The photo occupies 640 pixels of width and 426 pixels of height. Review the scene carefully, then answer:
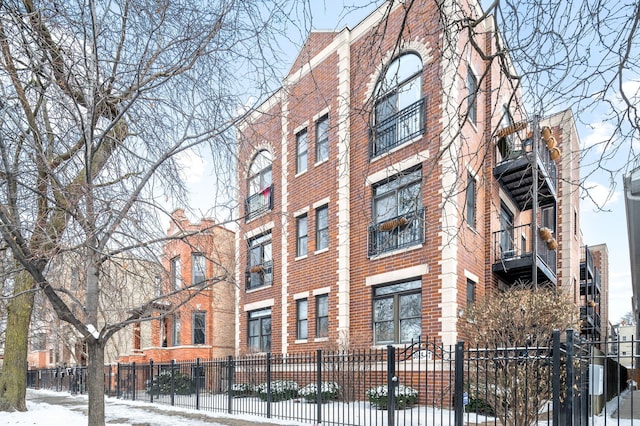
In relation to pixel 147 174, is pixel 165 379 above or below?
below

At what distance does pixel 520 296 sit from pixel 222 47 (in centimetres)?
757

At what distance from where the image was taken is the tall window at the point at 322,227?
16.7m

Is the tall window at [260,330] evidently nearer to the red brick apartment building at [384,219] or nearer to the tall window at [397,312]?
the red brick apartment building at [384,219]

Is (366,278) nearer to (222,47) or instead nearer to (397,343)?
(397,343)

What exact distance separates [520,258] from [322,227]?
630 cm

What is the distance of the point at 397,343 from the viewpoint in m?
13.6

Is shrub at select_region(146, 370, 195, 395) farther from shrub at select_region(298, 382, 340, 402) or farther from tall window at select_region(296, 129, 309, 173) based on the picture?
tall window at select_region(296, 129, 309, 173)

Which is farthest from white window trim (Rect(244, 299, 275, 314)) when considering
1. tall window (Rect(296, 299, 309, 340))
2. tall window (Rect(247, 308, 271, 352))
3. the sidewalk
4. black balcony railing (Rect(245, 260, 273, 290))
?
the sidewalk

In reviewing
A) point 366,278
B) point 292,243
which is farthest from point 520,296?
point 292,243

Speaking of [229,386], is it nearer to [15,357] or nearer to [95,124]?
[15,357]

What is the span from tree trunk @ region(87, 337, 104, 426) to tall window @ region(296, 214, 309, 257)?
448 inches

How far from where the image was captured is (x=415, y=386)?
12.7 meters

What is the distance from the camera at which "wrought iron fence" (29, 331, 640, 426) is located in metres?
6.80

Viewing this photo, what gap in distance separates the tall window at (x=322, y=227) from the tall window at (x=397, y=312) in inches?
110
